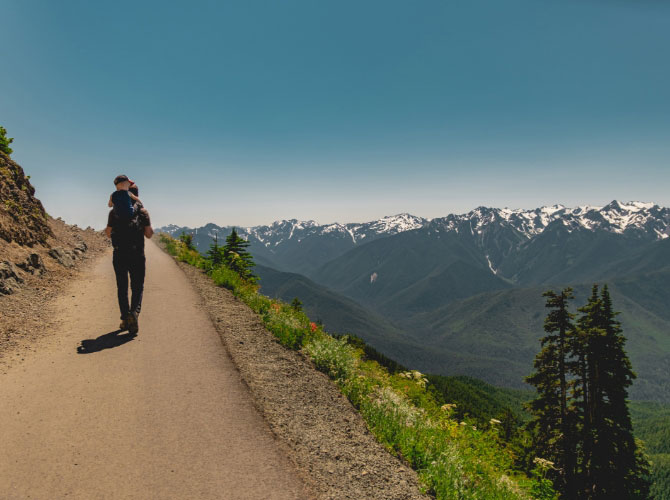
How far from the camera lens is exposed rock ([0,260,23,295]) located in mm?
9469

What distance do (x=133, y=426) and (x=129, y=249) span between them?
452 centimetres

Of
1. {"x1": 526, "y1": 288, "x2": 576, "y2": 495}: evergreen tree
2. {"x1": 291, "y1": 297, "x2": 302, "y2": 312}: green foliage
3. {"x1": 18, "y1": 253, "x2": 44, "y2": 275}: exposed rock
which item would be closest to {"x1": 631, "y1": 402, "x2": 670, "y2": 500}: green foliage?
{"x1": 526, "y1": 288, "x2": 576, "y2": 495}: evergreen tree

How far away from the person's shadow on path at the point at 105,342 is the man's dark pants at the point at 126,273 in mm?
436

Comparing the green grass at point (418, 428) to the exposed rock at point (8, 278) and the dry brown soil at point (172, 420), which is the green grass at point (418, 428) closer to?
the dry brown soil at point (172, 420)

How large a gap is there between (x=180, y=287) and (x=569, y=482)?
2517 centimetres

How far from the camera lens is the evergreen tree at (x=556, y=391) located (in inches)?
909

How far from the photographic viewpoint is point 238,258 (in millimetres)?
18750

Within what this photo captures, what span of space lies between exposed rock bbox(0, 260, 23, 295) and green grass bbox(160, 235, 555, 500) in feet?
21.2

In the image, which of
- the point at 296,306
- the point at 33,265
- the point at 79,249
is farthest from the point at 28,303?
the point at 79,249

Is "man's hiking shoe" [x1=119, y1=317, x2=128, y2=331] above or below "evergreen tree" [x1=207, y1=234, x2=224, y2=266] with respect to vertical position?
below

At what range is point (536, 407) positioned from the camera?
27.0 meters

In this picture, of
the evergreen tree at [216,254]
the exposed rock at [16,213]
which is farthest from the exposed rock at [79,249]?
the evergreen tree at [216,254]

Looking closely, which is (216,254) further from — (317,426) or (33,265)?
(317,426)

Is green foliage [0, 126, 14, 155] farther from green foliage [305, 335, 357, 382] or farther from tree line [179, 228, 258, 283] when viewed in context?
green foliage [305, 335, 357, 382]
